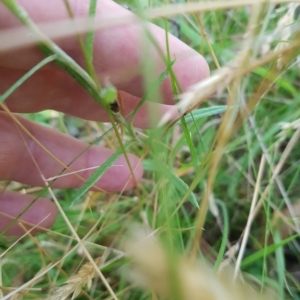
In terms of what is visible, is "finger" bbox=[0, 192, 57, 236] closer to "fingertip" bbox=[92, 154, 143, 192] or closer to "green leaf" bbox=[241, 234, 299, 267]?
"fingertip" bbox=[92, 154, 143, 192]

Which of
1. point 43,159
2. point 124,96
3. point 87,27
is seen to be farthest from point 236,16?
point 87,27

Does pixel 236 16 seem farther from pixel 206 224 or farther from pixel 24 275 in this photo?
pixel 24 275

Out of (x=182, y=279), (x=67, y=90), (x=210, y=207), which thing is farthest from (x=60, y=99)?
(x=182, y=279)

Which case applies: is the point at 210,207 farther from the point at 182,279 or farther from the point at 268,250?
the point at 182,279

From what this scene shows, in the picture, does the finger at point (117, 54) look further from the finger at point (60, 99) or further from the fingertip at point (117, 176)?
the fingertip at point (117, 176)

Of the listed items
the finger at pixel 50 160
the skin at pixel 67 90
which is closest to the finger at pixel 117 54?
the skin at pixel 67 90
